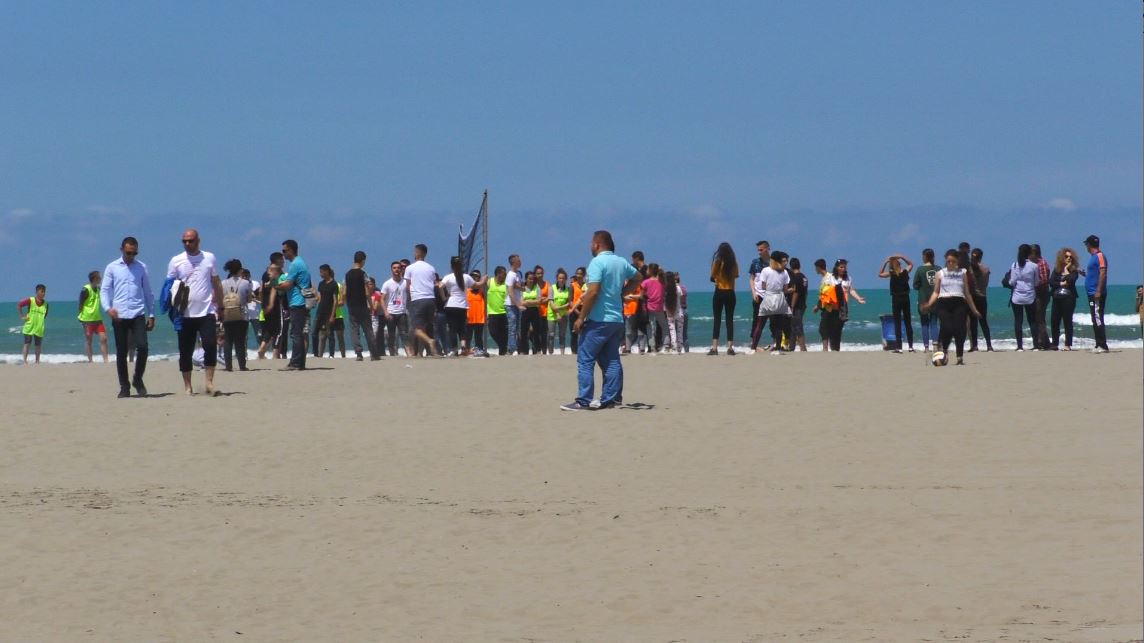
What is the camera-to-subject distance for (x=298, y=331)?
2114cm

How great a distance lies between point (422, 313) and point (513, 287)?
10.8ft

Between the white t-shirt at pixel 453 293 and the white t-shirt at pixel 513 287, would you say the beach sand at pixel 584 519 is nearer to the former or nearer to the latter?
the white t-shirt at pixel 453 293

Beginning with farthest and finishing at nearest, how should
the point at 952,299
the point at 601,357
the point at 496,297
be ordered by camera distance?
the point at 496,297 < the point at 952,299 < the point at 601,357

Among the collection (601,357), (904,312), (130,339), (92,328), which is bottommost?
(601,357)

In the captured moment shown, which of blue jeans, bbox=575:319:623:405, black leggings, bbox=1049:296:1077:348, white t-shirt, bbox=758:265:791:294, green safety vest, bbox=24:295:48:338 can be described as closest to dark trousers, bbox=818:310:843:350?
white t-shirt, bbox=758:265:791:294

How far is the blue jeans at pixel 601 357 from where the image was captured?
14.4 metres

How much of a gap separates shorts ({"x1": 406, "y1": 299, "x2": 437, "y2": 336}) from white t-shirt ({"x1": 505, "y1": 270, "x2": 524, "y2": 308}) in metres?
2.63

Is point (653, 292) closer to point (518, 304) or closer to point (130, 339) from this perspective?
point (518, 304)

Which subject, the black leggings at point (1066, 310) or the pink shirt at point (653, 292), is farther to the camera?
the pink shirt at point (653, 292)

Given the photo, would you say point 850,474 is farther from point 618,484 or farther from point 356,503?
point 356,503

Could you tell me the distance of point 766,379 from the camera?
18078mm

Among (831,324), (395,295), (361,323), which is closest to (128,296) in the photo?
(361,323)

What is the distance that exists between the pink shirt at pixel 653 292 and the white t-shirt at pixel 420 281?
12.0 ft

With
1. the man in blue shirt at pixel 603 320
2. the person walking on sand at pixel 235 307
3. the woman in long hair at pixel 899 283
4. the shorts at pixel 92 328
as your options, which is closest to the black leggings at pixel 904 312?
the woman in long hair at pixel 899 283
